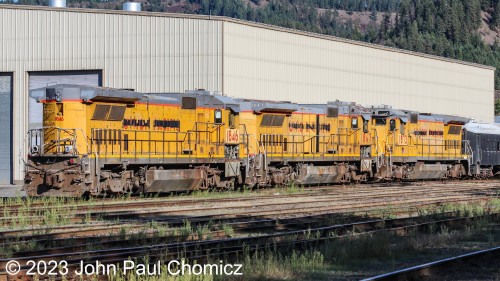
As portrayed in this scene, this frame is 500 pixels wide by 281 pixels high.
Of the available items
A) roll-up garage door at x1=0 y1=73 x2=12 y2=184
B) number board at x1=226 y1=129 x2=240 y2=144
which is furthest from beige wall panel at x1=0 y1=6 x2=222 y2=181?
number board at x1=226 y1=129 x2=240 y2=144

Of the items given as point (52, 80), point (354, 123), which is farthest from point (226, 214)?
point (52, 80)

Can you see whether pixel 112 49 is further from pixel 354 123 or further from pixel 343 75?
pixel 343 75

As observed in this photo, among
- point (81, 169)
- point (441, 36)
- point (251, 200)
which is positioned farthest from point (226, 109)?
point (441, 36)

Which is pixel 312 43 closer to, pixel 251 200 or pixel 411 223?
pixel 251 200

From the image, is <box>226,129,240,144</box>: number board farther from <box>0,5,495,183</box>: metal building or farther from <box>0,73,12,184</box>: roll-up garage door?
<box>0,73,12,184</box>: roll-up garage door

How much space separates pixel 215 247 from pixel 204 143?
48.7 ft

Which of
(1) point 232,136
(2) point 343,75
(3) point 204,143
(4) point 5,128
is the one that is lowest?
(3) point 204,143

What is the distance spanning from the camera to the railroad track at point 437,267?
33.8ft

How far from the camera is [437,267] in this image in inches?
439

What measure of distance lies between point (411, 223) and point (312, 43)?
27.7 metres

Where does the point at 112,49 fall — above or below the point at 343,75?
above

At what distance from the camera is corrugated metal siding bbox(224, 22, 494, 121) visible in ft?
129

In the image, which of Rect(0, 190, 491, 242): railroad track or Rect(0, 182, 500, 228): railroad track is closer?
Rect(0, 190, 491, 242): railroad track

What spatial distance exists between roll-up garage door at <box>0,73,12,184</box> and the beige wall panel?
0.68 m
